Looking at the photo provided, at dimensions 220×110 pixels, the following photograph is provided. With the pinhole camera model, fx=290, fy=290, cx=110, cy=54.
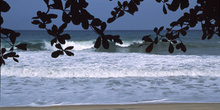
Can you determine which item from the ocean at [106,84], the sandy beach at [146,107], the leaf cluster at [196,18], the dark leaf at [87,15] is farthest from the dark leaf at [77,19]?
the ocean at [106,84]

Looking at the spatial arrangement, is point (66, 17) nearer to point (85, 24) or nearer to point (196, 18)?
point (85, 24)

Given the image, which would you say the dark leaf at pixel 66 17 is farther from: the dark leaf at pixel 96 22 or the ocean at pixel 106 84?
the ocean at pixel 106 84

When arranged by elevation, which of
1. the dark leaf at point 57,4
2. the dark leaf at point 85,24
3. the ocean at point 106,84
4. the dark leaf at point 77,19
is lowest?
the ocean at point 106,84

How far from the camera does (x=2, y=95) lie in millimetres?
6246

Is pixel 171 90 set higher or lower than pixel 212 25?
lower

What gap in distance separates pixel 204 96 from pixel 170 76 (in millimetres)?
2678

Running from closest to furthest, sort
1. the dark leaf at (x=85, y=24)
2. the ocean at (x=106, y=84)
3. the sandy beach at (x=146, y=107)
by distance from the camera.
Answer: the dark leaf at (x=85, y=24) → the sandy beach at (x=146, y=107) → the ocean at (x=106, y=84)

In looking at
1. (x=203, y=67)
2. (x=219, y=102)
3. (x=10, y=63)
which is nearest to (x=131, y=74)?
(x=203, y=67)

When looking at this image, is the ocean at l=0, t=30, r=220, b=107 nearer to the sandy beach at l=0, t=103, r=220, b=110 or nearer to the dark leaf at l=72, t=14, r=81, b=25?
the sandy beach at l=0, t=103, r=220, b=110

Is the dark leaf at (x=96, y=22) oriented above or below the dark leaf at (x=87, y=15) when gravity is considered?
below

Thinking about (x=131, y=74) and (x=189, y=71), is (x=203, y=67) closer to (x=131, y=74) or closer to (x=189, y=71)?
(x=189, y=71)

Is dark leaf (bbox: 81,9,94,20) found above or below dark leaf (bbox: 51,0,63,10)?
below

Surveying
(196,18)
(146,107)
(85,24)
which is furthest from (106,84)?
(85,24)

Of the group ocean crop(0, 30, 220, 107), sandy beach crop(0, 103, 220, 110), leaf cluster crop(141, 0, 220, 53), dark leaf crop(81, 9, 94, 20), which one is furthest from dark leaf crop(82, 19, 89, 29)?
ocean crop(0, 30, 220, 107)
